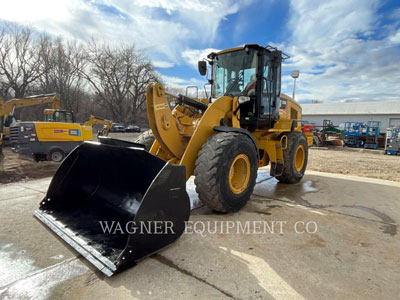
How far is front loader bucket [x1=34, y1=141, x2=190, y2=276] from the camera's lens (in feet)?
7.29

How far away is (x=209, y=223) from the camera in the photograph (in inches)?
127

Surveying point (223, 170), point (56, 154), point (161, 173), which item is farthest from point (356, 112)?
point (161, 173)

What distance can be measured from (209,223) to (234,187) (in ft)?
2.36

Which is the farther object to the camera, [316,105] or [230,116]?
[316,105]

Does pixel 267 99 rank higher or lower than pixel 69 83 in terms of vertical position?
lower

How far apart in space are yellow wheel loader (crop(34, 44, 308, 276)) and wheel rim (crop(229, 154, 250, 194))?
0.6 inches

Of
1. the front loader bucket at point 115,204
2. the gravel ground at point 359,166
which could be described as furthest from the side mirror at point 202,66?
the gravel ground at point 359,166

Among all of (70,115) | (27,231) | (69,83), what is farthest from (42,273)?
(69,83)

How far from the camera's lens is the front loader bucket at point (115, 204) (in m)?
2.22

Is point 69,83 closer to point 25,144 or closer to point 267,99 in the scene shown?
point 25,144

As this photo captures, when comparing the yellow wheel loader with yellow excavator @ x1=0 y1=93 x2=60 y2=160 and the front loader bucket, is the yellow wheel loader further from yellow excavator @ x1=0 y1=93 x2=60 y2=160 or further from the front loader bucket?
yellow excavator @ x1=0 y1=93 x2=60 y2=160

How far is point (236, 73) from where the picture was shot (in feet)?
15.2

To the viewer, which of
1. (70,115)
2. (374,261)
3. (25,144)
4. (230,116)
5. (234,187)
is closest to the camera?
(374,261)

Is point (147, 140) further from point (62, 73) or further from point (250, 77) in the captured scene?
point (62, 73)
